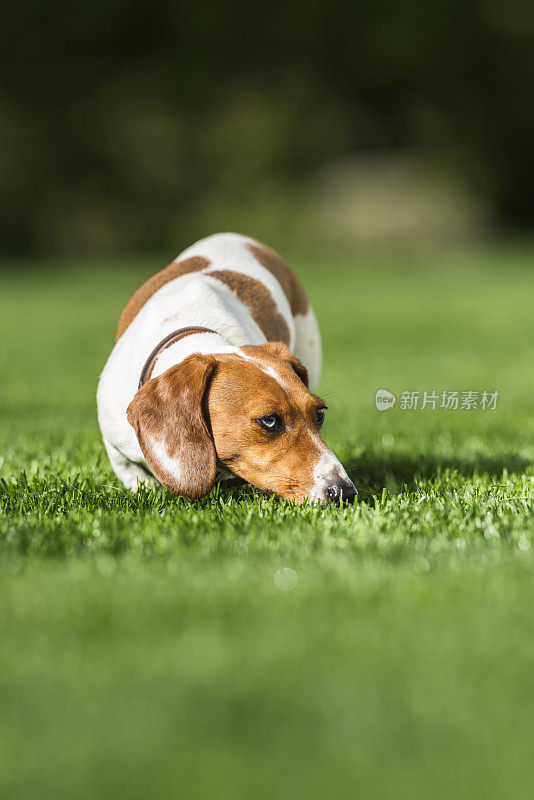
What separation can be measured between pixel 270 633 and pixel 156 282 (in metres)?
2.66

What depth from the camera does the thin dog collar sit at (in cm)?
389

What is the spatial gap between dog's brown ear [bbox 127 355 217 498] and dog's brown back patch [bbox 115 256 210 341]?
1197 mm

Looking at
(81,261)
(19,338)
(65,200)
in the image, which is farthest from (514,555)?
(65,200)

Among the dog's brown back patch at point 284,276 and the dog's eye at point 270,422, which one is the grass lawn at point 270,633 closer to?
the dog's eye at point 270,422

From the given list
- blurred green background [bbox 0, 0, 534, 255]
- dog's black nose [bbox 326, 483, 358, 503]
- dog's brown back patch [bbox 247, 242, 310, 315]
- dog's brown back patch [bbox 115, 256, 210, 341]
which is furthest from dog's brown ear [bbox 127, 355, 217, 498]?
blurred green background [bbox 0, 0, 534, 255]

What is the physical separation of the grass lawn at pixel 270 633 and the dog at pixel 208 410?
0.44ft

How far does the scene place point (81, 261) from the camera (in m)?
27.2

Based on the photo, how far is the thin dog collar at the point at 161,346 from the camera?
12.8ft

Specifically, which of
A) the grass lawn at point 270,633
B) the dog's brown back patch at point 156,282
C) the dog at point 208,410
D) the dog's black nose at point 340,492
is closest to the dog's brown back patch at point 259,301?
the dog's brown back patch at point 156,282

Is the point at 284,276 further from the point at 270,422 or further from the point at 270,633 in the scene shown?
the point at 270,633

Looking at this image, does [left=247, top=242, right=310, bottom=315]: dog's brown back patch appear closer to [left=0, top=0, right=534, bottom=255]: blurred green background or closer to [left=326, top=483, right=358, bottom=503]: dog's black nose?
[left=326, top=483, right=358, bottom=503]: dog's black nose

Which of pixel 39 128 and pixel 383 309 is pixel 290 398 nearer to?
pixel 383 309

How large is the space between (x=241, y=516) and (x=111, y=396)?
0.90 meters

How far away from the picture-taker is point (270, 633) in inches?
97.3
